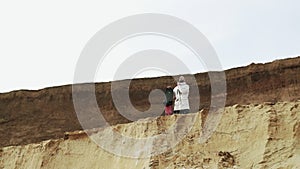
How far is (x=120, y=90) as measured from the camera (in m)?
24.2

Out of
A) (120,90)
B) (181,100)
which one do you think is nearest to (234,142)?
(181,100)

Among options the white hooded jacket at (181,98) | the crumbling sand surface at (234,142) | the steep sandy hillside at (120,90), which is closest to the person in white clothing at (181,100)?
the white hooded jacket at (181,98)

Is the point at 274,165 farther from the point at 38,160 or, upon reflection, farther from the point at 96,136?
the point at 38,160

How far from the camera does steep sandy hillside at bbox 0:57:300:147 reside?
22.8 meters

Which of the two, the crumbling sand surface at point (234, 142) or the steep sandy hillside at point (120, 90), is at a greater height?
the steep sandy hillside at point (120, 90)

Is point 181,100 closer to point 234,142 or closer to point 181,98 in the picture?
point 181,98

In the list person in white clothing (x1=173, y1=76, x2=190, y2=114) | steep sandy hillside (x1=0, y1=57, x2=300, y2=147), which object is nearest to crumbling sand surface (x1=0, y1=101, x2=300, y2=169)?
person in white clothing (x1=173, y1=76, x2=190, y2=114)

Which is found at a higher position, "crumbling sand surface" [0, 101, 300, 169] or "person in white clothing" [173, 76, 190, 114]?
"person in white clothing" [173, 76, 190, 114]

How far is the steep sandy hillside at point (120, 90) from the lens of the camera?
22844 millimetres

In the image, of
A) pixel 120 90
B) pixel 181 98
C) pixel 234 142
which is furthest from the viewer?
pixel 120 90

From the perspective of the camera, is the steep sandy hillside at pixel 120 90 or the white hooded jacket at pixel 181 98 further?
the steep sandy hillside at pixel 120 90

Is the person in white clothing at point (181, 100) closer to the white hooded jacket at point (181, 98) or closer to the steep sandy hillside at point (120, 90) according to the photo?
the white hooded jacket at point (181, 98)

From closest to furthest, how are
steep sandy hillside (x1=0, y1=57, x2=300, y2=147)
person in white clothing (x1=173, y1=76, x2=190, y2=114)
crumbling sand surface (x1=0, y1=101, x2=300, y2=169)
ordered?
crumbling sand surface (x1=0, y1=101, x2=300, y2=169) → person in white clothing (x1=173, y1=76, x2=190, y2=114) → steep sandy hillside (x1=0, y1=57, x2=300, y2=147)

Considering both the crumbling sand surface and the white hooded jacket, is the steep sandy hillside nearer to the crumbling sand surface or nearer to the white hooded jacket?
the white hooded jacket
